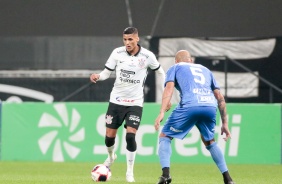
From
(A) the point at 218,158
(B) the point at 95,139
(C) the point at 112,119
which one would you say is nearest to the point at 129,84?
(C) the point at 112,119

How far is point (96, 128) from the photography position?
1866cm

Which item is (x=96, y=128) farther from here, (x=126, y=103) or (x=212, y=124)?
(x=212, y=124)

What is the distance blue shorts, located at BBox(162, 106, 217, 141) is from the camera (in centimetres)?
1148

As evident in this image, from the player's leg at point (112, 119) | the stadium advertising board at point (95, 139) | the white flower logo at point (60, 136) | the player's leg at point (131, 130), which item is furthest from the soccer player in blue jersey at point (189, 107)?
the white flower logo at point (60, 136)

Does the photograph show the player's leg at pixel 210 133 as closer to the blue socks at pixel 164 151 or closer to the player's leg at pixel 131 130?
the blue socks at pixel 164 151

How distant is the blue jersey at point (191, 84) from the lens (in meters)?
11.5

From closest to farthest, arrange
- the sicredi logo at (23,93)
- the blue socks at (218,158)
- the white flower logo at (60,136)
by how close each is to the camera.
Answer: the blue socks at (218,158) → the white flower logo at (60,136) → the sicredi logo at (23,93)

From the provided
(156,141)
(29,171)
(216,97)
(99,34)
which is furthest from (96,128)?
(216,97)

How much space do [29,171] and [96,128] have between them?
2.90 metres

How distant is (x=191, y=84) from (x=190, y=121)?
1.52 feet

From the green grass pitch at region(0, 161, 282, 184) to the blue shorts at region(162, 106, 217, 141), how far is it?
1605mm

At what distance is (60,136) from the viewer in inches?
731

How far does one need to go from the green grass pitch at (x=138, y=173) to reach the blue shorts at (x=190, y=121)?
63.2 inches

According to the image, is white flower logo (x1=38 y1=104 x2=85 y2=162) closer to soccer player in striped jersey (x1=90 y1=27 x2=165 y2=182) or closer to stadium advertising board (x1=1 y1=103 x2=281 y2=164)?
stadium advertising board (x1=1 y1=103 x2=281 y2=164)
